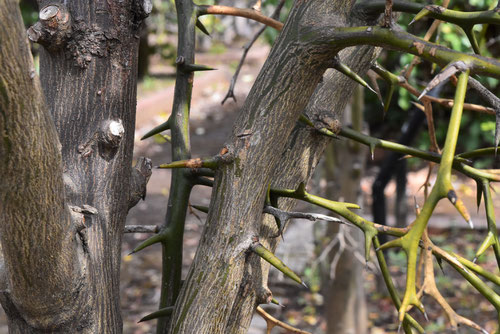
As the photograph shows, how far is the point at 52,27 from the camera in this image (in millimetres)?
1302

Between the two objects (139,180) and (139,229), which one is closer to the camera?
(139,180)

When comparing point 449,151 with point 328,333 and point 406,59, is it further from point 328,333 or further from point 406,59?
point 406,59

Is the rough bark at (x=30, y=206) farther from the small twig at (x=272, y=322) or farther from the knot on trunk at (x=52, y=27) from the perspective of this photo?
the small twig at (x=272, y=322)

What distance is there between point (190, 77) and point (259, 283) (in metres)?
0.61

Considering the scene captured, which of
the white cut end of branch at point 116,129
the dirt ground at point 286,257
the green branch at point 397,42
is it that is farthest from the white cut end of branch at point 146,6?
the dirt ground at point 286,257

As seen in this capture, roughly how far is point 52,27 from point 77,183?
351mm

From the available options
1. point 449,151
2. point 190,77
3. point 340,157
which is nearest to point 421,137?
point 340,157

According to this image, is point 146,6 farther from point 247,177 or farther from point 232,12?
point 247,177

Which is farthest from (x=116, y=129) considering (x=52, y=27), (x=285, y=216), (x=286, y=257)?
(x=286, y=257)

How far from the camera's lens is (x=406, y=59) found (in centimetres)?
497

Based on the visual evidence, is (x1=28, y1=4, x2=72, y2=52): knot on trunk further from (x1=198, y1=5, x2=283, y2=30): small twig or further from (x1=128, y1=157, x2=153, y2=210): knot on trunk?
(x1=198, y1=5, x2=283, y2=30): small twig

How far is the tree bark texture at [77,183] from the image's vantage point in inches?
42.9

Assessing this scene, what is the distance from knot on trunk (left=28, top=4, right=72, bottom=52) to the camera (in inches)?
50.6

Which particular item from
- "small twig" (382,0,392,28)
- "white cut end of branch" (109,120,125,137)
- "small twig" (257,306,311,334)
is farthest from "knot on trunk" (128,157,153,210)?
"small twig" (382,0,392,28)
